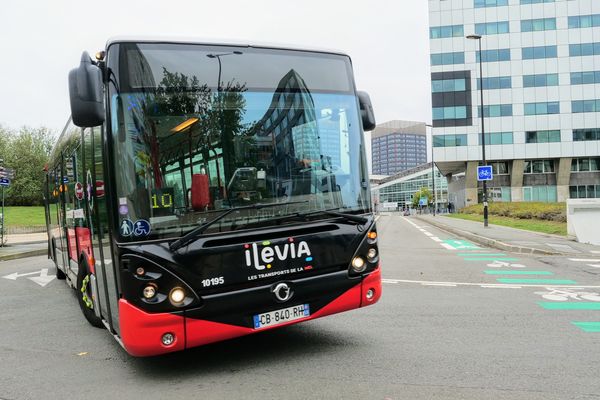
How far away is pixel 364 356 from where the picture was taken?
16.2ft

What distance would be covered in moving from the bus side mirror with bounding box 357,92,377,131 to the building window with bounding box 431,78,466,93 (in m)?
60.7

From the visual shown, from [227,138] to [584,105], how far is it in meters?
67.3

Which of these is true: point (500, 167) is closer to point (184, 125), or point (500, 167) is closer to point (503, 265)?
point (503, 265)

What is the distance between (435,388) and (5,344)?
16.7ft

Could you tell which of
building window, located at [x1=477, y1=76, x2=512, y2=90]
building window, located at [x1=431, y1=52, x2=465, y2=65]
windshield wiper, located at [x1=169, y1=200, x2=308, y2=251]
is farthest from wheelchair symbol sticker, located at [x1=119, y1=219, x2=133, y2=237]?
building window, located at [x1=477, y1=76, x2=512, y2=90]

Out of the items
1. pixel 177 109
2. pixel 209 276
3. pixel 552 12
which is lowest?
pixel 209 276

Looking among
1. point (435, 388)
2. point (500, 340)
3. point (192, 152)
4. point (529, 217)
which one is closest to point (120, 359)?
point (192, 152)

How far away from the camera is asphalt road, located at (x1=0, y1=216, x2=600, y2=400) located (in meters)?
4.15

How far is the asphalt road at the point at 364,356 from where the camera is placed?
4.15 m

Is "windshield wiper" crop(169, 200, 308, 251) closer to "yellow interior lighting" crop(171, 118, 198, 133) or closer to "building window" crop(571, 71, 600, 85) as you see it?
"yellow interior lighting" crop(171, 118, 198, 133)

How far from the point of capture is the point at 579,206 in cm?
1661

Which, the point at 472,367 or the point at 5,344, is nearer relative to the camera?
the point at 472,367

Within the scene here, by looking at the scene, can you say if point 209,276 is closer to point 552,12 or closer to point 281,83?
point 281,83

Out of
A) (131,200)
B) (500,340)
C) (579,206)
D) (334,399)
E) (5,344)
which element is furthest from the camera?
(579,206)
